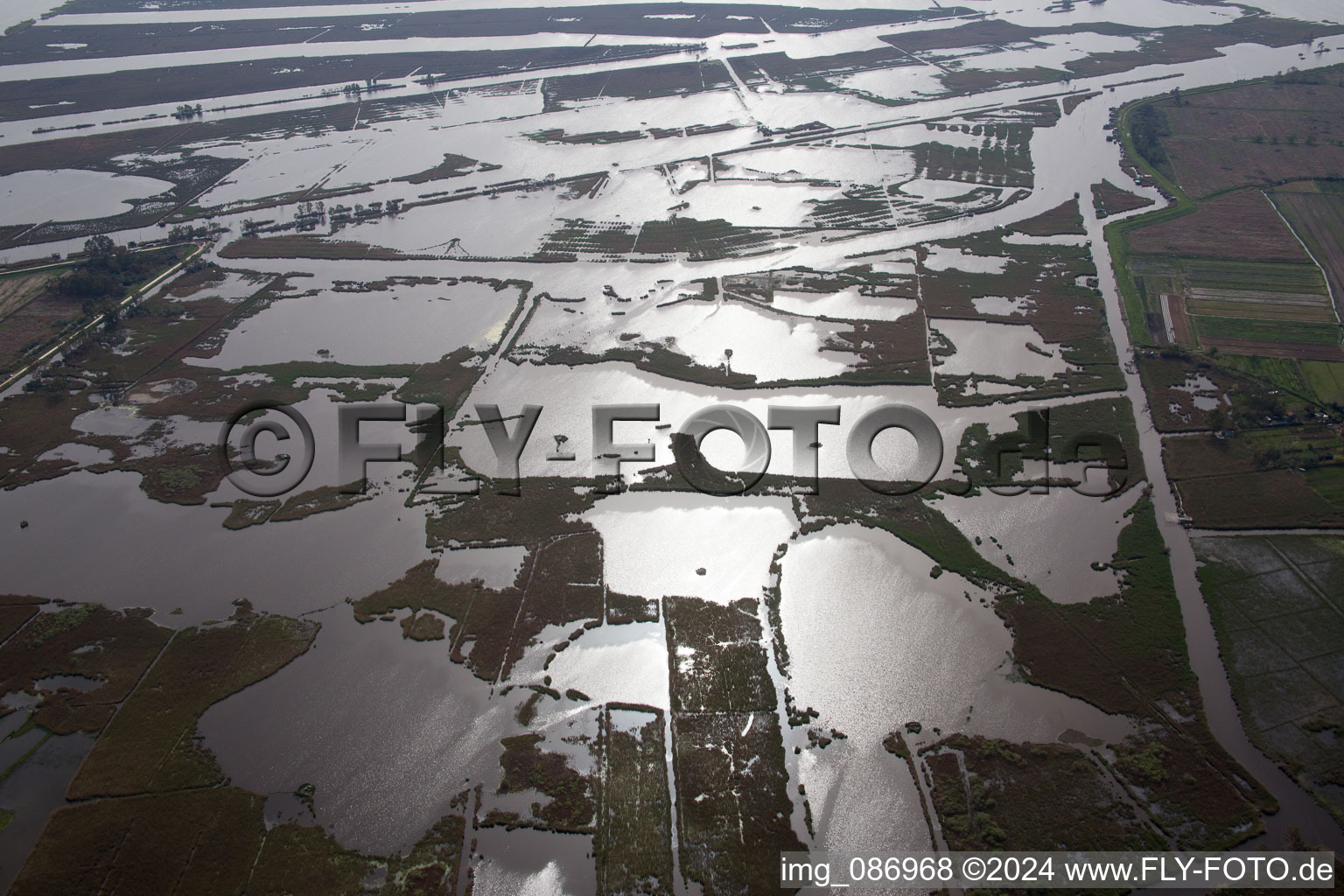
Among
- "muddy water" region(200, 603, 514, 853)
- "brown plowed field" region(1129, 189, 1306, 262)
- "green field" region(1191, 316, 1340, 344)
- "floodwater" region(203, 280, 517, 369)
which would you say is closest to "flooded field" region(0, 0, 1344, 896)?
"muddy water" region(200, 603, 514, 853)

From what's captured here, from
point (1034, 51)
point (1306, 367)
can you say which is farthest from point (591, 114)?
point (1306, 367)

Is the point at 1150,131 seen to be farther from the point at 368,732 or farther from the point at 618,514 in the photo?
the point at 368,732

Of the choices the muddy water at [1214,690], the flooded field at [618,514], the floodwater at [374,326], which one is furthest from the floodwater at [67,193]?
the muddy water at [1214,690]

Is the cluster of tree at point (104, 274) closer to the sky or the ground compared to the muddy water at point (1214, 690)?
closer to the sky

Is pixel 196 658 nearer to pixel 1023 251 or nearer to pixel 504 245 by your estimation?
pixel 504 245

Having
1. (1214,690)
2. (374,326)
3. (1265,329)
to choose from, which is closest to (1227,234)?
(1265,329)

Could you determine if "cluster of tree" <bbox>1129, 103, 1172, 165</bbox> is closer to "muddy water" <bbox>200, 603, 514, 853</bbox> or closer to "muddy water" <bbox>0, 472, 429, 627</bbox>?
"muddy water" <bbox>0, 472, 429, 627</bbox>

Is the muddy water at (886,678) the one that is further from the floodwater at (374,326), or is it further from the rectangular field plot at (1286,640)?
the floodwater at (374,326)

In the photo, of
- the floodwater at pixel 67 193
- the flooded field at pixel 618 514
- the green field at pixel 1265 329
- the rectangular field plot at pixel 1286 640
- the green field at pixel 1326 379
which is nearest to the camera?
the flooded field at pixel 618 514
